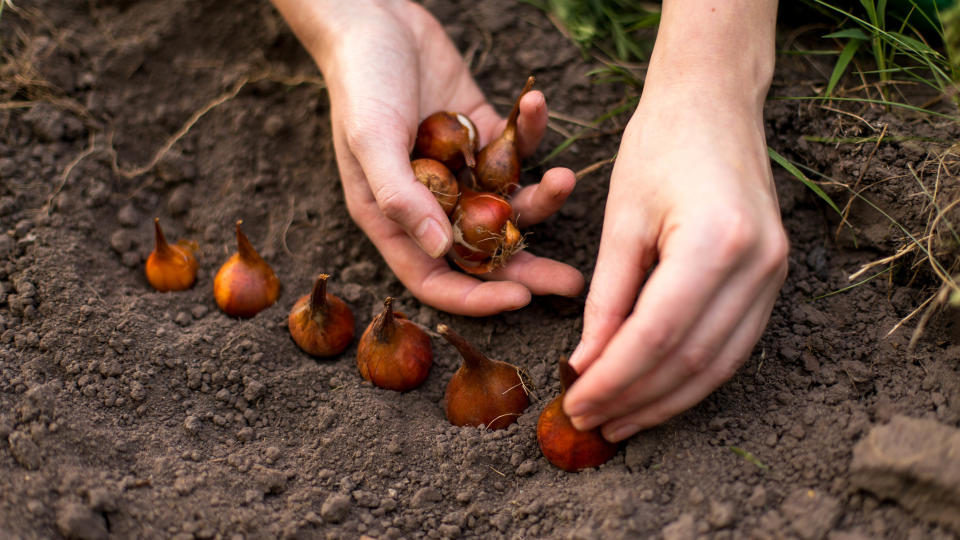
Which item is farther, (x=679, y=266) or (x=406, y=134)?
(x=406, y=134)

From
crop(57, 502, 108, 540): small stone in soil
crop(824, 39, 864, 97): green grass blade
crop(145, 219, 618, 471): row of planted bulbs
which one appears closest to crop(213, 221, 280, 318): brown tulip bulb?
crop(145, 219, 618, 471): row of planted bulbs

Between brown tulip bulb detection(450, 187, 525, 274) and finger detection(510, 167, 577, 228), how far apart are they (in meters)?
0.06

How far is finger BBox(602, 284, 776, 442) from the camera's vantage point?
49.3 inches

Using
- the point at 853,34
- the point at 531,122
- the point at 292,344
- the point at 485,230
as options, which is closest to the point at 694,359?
the point at 485,230

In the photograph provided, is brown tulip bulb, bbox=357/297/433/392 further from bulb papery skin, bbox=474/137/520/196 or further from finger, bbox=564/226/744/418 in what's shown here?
finger, bbox=564/226/744/418

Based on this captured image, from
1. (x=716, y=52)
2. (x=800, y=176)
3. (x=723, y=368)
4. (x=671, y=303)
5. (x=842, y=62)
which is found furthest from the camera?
(x=842, y=62)

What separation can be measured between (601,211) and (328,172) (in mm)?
861

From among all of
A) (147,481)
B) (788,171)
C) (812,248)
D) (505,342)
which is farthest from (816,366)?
(147,481)

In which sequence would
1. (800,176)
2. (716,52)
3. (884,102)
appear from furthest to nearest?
(800,176), (884,102), (716,52)

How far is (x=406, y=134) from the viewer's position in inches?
69.2

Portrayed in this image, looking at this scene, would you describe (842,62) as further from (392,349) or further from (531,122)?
(392,349)

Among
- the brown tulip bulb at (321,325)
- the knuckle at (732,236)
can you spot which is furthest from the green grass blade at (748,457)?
the brown tulip bulb at (321,325)

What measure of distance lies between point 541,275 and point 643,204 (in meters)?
0.50

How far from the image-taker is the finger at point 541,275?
67.9 inches
